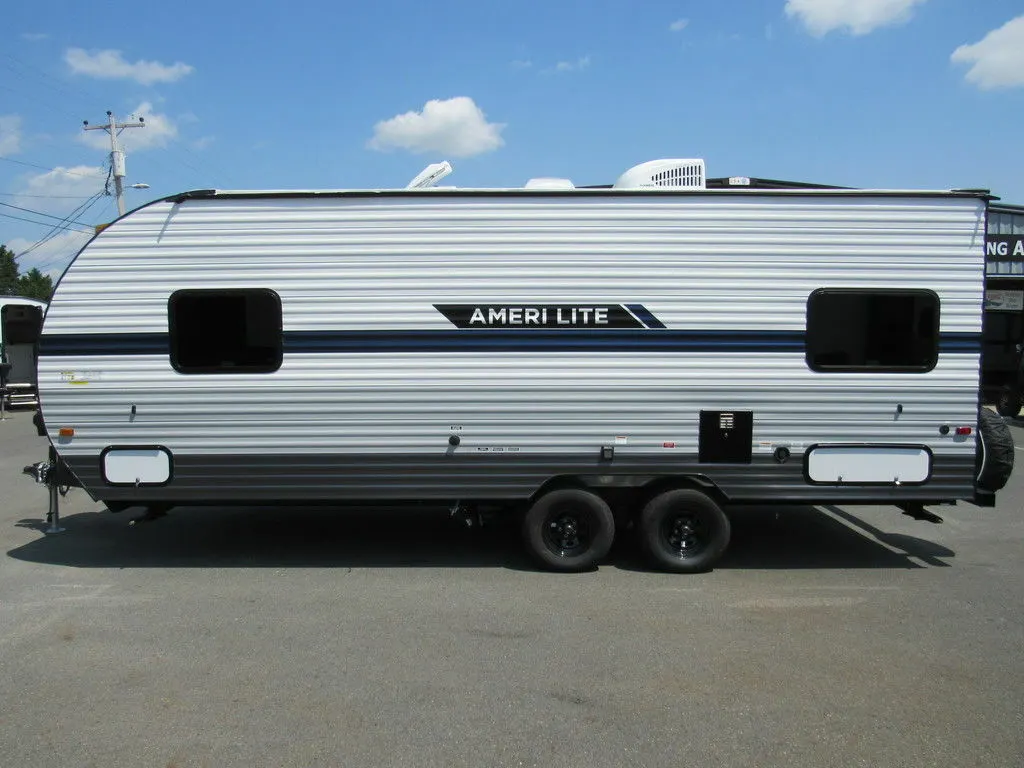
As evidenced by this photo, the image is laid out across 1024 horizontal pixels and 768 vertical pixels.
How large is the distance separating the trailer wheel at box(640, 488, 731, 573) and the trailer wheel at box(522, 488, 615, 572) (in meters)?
0.32

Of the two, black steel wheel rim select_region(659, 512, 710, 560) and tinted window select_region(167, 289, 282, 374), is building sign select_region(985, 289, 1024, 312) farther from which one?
tinted window select_region(167, 289, 282, 374)

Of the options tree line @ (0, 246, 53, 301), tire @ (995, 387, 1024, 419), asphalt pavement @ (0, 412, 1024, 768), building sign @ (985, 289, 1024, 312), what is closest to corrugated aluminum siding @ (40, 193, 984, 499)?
asphalt pavement @ (0, 412, 1024, 768)

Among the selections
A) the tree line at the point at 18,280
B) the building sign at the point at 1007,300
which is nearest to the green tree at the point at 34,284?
the tree line at the point at 18,280

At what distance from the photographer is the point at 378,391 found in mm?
6113

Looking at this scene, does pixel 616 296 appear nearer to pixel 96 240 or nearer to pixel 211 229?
pixel 211 229

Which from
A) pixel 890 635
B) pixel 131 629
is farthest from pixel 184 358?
pixel 890 635

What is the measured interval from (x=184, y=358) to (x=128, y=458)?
0.92m

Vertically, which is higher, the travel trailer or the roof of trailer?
the roof of trailer

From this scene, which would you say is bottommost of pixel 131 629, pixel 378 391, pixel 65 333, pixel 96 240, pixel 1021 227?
pixel 131 629

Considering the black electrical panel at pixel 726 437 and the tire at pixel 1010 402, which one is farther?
the tire at pixel 1010 402

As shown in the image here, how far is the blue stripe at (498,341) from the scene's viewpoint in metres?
6.04

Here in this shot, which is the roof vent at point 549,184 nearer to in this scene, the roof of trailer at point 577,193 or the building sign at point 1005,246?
the roof of trailer at point 577,193

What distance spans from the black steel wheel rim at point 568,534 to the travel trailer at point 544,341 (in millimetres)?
180

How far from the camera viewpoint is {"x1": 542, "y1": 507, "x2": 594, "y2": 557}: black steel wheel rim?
6301 millimetres
